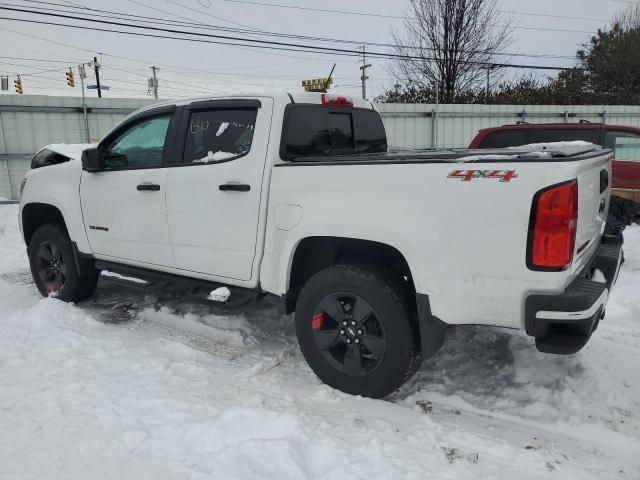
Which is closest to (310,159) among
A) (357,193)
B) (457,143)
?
(357,193)

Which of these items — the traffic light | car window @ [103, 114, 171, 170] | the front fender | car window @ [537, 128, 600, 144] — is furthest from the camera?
the traffic light

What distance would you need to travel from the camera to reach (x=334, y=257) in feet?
11.0

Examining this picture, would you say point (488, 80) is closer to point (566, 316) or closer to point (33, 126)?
→ point (33, 126)


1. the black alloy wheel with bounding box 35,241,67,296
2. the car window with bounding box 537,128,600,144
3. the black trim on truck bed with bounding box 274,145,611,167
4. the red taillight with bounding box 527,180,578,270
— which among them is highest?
the car window with bounding box 537,128,600,144

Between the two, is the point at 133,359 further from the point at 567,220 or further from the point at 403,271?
the point at 567,220

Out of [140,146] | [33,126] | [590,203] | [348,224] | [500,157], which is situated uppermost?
[33,126]

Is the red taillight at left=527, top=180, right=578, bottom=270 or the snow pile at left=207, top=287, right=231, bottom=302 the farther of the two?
the snow pile at left=207, top=287, right=231, bottom=302

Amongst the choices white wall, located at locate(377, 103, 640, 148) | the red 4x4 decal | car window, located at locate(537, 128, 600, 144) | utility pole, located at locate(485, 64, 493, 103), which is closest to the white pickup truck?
the red 4x4 decal

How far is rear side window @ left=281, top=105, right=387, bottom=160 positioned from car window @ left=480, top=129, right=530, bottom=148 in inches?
194

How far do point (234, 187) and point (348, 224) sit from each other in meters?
0.93

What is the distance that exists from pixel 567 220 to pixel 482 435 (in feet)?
4.10

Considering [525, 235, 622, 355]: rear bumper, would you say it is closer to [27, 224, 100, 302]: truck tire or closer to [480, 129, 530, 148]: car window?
[27, 224, 100, 302]: truck tire

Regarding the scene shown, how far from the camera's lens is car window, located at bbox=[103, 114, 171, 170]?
162 inches

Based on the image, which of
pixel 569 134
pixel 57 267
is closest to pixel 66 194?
pixel 57 267
